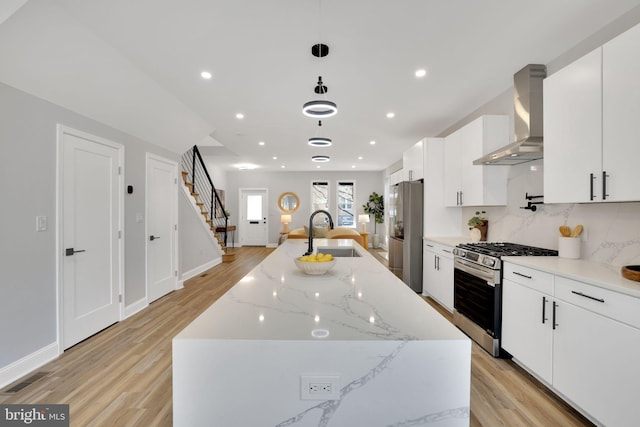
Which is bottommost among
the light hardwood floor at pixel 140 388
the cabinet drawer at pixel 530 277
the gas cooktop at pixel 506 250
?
the light hardwood floor at pixel 140 388

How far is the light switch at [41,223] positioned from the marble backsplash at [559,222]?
467 cm

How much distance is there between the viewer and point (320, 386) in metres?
0.93

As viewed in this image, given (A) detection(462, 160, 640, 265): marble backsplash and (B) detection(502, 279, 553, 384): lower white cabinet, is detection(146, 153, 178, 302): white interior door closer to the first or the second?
(B) detection(502, 279, 553, 384): lower white cabinet

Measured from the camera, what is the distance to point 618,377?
5.30 feet

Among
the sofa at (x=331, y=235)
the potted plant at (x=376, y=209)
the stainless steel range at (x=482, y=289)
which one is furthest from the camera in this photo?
the potted plant at (x=376, y=209)

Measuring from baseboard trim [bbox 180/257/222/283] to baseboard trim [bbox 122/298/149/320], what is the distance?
108cm

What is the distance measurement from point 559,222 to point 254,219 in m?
9.08

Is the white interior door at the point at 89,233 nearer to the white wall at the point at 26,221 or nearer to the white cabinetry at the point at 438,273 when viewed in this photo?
the white wall at the point at 26,221

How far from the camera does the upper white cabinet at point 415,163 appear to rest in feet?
15.1

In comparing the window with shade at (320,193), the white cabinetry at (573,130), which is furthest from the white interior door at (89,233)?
the window with shade at (320,193)

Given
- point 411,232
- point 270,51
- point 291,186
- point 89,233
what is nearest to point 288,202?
point 291,186

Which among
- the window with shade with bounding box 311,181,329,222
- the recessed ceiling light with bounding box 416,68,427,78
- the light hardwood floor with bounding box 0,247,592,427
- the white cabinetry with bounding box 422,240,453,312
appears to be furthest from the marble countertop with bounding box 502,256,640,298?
the window with shade with bounding box 311,181,329,222

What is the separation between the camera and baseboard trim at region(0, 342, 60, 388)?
7.25 feet

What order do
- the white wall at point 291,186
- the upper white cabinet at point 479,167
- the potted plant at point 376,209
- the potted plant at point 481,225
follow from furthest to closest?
the white wall at point 291,186 → the potted plant at point 376,209 → the potted plant at point 481,225 → the upper white cabinet at point 479,167
